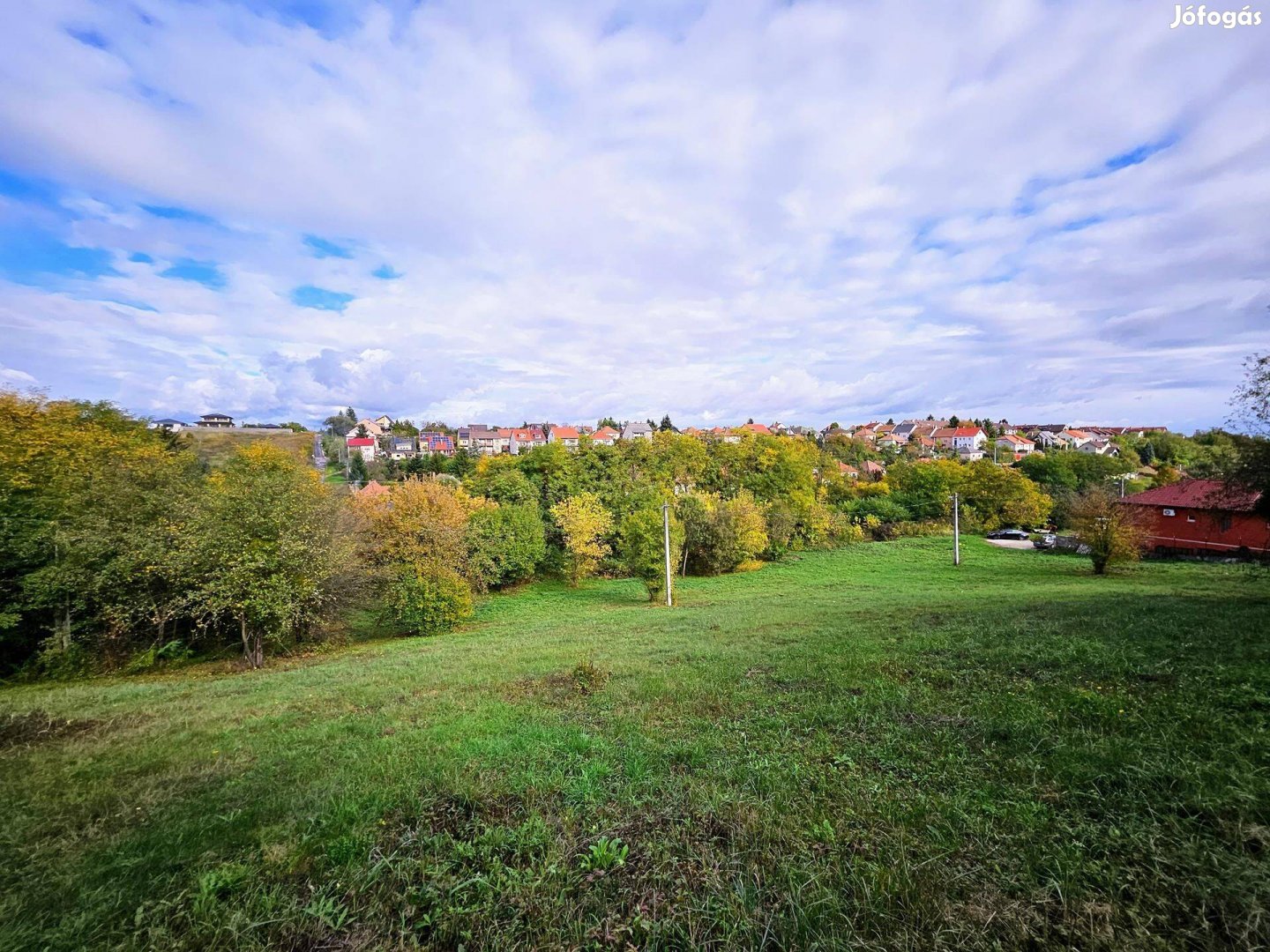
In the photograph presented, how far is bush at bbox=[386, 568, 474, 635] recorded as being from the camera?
68.1 ft

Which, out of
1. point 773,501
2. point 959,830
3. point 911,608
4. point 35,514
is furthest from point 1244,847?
point 773,501

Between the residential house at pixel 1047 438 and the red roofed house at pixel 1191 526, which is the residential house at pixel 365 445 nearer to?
the red roofed house at pixel 1191 526

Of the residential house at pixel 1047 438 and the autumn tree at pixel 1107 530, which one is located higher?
the residential house at pixel 1047 438

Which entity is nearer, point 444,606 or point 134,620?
point 134,620

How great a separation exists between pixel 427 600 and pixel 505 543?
1118 cm

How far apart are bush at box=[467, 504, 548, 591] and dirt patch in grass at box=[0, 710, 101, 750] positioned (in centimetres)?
2181

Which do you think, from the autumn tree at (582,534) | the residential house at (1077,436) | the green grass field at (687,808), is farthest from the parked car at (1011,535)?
the residential house at (1077,436)

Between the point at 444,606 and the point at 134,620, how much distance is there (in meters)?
9.46

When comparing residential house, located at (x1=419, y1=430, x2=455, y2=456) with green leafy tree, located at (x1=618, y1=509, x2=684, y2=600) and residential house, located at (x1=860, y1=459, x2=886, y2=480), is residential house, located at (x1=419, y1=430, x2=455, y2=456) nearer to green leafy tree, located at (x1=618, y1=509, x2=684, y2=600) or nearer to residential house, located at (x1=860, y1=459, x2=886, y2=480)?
residential house, located at (x1=860, y1=459, x2=886, y2=480)

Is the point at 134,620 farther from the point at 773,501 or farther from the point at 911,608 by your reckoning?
the point at 773,501

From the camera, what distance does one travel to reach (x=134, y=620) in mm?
15469

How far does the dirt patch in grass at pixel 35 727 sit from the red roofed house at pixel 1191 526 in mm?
39329

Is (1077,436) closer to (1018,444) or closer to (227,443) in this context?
(1018,444)

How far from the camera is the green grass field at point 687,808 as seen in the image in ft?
8.63
